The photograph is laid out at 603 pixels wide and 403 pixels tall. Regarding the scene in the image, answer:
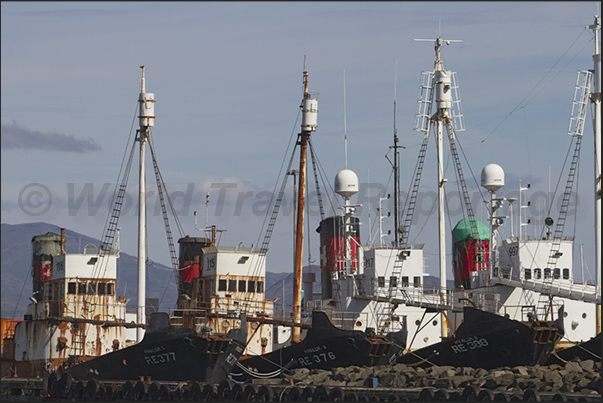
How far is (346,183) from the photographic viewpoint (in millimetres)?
60125

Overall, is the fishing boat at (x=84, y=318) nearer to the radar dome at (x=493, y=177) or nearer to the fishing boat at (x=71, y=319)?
the fishing boat at (x=71, y=319)

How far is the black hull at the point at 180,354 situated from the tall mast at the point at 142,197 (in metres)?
5.81

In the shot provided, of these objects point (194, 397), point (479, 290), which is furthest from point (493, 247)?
point (194, 397)

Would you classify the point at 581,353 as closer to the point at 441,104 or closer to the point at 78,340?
the point at 441,104

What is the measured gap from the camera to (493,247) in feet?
197

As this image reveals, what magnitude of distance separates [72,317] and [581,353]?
1032 inches

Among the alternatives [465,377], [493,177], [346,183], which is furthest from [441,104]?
[465,377]

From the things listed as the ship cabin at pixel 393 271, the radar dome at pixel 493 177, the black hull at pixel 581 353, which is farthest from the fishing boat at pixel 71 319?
the black hull at pixel 581 353

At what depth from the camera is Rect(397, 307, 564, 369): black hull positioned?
154ft

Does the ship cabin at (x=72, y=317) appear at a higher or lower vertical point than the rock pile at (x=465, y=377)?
higher

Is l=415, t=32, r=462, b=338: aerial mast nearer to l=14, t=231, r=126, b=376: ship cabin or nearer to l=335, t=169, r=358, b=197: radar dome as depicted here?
l=335, t=169, r=358, b=197: radar dome

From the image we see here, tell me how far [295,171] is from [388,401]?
21295 millimetres

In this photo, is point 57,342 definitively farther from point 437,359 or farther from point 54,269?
point 437,359

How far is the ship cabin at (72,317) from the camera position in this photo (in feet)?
184
